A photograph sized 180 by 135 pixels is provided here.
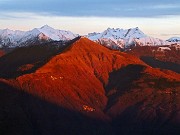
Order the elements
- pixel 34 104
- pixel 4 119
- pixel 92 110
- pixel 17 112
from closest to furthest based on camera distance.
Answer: pixel 4 119, pixel 17 112, pixel 34 104, pixel 92 110

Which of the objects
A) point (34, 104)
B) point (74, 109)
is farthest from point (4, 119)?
point (74, 109)

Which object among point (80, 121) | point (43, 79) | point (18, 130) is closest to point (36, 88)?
point (43, 79)

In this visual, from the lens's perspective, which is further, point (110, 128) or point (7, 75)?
point (7, 75)

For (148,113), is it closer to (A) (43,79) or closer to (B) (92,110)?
(B) (92,110)

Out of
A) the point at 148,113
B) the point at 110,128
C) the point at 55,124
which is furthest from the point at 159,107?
the point at 55,124

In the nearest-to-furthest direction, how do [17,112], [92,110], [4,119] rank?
[4,119] < [17,112] < [92,110]

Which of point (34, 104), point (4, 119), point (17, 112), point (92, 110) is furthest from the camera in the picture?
point (92, 110)

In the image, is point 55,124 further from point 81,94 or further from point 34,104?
point 81,94

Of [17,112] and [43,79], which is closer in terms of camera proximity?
[17,112]
